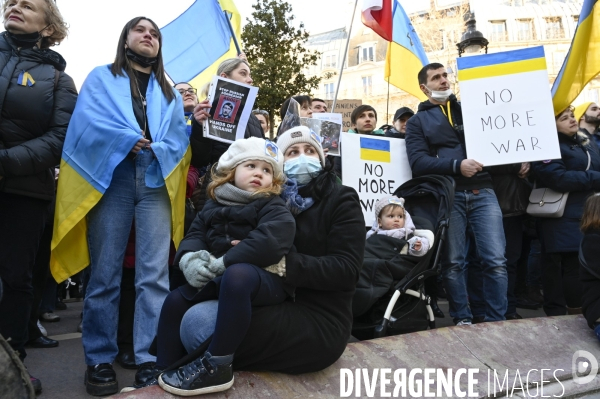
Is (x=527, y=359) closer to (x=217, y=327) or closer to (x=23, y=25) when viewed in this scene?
(x=217, y=327)

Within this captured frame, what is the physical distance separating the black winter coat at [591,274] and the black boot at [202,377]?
2559 millimetres

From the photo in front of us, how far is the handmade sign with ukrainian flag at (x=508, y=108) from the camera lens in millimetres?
4242

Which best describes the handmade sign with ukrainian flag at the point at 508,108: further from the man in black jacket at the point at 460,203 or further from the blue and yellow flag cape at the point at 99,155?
the blue and yellow flag cape at the point at 99,155

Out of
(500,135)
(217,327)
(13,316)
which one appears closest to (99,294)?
(13,316)

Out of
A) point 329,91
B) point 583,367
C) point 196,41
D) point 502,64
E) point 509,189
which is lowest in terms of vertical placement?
point 583,367

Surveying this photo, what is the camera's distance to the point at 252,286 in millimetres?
2109

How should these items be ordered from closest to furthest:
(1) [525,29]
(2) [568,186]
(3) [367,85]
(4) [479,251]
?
(4) [479,251]
(2) [568,186]
(3) [367,85]
(1) [525,29]

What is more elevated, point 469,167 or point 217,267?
point 469,167

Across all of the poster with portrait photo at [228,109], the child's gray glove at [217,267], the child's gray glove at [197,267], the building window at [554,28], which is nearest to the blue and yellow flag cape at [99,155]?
the poster with portrait photo at [228,109]

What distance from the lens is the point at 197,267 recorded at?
225 cm

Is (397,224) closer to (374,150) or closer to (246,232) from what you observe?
(374,150)

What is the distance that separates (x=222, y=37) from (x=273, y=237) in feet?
13.0

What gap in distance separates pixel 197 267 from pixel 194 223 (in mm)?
330

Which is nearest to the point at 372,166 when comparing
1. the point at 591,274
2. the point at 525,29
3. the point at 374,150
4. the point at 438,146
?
the point at 374,150
